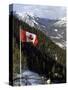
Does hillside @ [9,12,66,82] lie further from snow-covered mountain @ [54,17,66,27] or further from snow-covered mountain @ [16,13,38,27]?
snow-covered mountain @ [54,17,66,27]

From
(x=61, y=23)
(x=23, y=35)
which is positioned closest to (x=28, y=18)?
(x=23, y=35)

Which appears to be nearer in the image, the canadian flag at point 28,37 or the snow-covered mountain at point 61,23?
the canadian flag at point 28,37

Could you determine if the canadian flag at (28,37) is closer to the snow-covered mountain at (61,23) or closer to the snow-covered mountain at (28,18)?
the snow-covered mountain at (28,18)

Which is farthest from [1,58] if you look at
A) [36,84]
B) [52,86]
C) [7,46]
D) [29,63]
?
[52,86]

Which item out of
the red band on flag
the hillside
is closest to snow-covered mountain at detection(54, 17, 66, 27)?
the hillside

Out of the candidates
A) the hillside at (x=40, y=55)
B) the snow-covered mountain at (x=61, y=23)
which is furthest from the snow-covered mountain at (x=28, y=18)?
the snow-covered mountain at (x=61, y=23)

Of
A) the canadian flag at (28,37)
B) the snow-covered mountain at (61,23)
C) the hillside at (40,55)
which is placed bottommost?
the hillside at (40,55)
